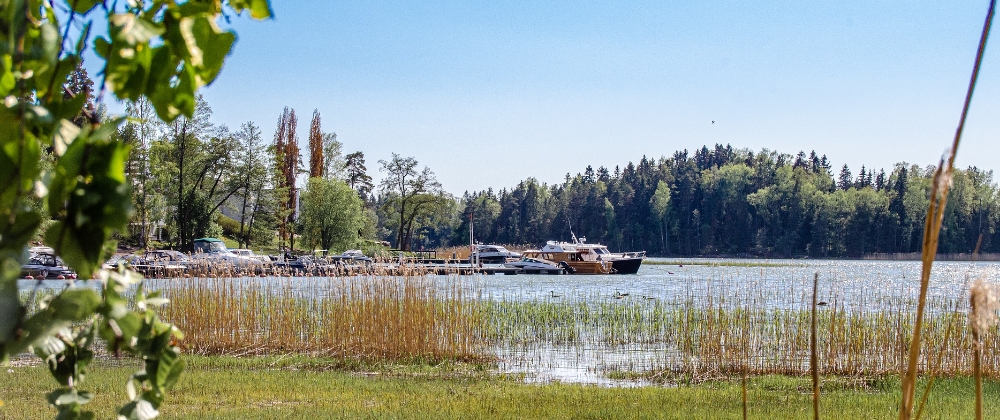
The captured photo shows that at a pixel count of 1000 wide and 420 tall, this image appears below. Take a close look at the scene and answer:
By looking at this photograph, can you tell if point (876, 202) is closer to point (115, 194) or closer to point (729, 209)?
point (729, 209)

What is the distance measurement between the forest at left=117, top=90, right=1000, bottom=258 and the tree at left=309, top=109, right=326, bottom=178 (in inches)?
4.6

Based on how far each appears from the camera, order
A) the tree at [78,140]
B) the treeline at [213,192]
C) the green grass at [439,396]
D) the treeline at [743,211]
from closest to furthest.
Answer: the tree at [78,140] → the green grass at [439,396] → the treeline at [213,192] → the treeline at [743,211]

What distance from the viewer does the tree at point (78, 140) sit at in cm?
82

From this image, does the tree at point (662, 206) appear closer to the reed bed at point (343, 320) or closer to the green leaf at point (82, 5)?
the reed bed at point (343, 320)

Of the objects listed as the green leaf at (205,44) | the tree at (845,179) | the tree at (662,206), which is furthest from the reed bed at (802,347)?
the tree at (845,179)

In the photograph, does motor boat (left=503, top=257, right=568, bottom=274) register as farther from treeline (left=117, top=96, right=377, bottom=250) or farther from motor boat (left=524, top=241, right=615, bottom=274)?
treeline (left=117, top=96, right=377, bottom=250)

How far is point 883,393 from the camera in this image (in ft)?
32.4

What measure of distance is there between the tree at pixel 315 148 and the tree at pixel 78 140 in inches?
2580

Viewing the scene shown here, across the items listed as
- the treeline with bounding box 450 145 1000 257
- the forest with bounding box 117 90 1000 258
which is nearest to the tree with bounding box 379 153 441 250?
the forest with bounding box 117 90 1000 258

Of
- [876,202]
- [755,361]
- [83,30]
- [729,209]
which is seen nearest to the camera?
[83,30]

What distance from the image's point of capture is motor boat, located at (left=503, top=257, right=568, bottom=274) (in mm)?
47281

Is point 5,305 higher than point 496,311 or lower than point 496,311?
higher

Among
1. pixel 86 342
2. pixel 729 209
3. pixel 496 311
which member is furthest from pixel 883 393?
pixel 729 209

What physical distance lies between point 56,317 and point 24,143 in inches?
7.8
